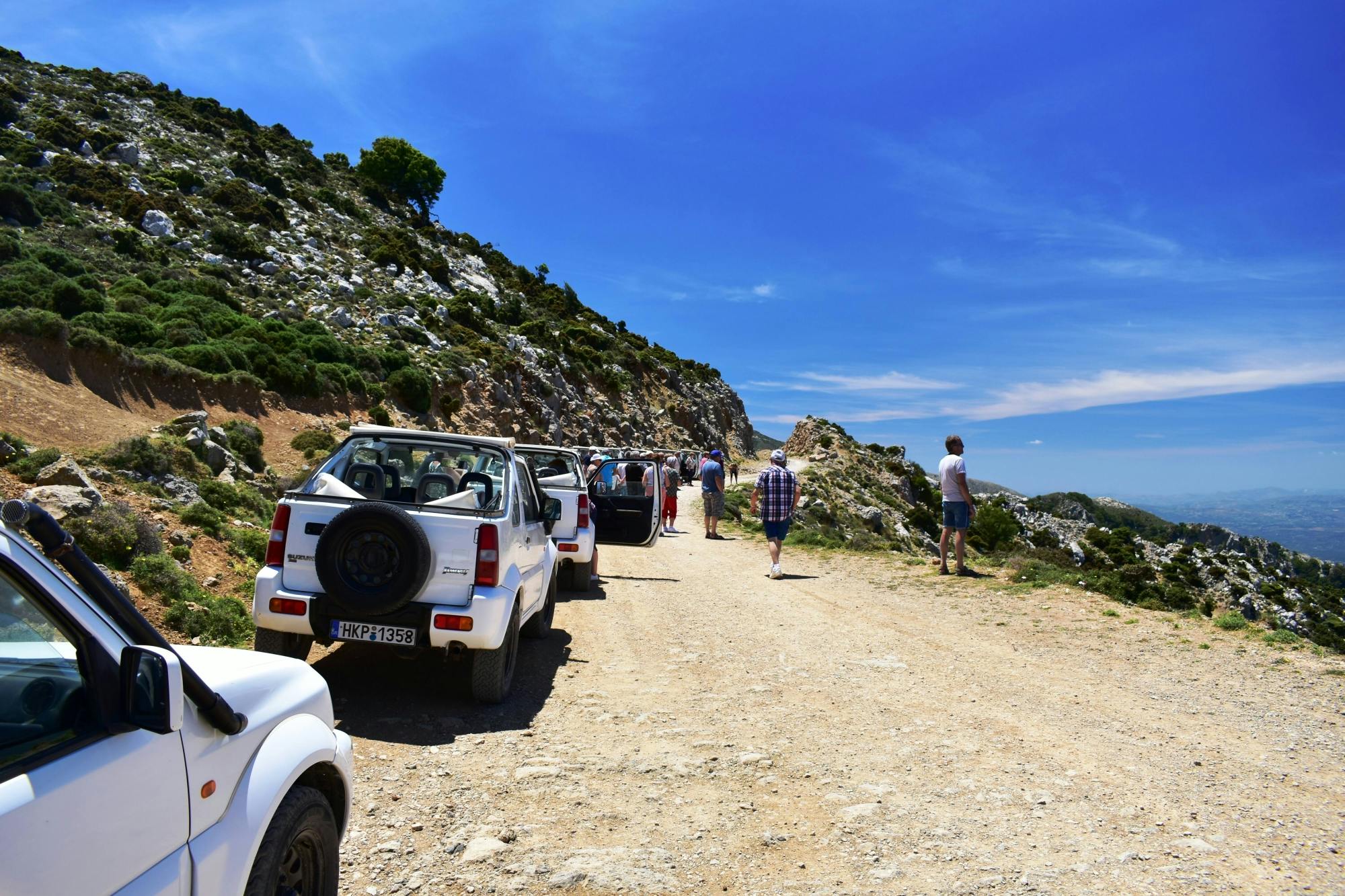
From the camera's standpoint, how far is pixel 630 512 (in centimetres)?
1301

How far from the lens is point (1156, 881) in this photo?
380cm

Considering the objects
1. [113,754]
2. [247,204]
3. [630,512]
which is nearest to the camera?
[113,754]

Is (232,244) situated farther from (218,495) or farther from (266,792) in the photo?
(266,792)

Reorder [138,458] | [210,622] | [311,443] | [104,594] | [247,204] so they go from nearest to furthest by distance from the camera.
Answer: [104,594] → [210,622] → [138,458] → [311,443] → [247,204]

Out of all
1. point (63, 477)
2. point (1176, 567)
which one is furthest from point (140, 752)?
point (1176, 567)

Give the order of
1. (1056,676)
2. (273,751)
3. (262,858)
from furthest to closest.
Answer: (1056,676)
(273,751)
(262,858)

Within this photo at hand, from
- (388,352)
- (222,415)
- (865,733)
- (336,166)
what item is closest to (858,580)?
(865,733)

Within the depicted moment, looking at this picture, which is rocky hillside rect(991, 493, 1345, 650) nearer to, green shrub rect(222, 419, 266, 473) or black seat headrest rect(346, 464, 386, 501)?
black seat headrest rect(346, 464, 386, 501)

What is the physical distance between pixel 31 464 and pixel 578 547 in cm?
669

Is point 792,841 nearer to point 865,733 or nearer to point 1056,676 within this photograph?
point 865,733

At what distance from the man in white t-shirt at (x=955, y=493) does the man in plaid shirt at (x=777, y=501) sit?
2281 mm

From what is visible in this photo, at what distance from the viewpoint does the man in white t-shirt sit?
12.3 meters

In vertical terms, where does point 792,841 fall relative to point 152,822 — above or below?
below

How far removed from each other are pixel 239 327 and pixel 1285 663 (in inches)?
1090
